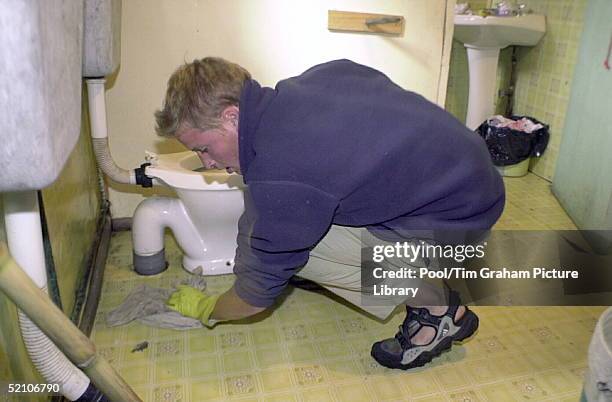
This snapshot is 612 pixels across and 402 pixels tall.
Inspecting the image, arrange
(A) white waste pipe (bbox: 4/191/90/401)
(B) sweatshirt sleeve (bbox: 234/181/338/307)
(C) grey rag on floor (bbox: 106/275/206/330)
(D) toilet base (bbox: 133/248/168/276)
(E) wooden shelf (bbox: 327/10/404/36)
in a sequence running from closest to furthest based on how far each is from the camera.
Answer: (A) white waste pipe (bbox: 4/191/90/401) → (B) sweatshirt sleeve (bbox: 234/181/338/307) → (C) grey rag on floor (bbox: 106/275/206/330) → (D) toilet base (bbox: 133/248/168/276) → (E) wooden shelf (bbox: 327/10/404/36)

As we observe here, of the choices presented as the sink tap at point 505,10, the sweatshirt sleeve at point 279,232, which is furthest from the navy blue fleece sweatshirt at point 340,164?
the sink tap at point 505,10

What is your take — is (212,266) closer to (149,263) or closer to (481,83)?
(149,263)

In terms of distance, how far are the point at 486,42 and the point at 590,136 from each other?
755 millimetres

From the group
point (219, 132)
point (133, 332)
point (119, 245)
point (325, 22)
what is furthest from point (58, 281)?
point (325, 22)

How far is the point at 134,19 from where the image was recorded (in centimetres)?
153

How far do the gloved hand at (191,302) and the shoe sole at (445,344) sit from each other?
0.42m

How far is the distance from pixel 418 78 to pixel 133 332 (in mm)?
1243

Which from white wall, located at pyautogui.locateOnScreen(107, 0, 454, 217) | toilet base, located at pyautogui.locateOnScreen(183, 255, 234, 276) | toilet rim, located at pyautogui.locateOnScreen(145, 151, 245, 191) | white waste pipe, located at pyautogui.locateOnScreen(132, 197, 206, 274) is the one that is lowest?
toilet base, located at pyautogui.locateOnScreen(183, 255, 234, 276)

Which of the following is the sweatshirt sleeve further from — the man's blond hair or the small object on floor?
the small object on floor

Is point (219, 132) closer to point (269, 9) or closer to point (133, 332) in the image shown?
point (133, 332)

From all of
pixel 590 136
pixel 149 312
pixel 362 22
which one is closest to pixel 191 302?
pixel 149 312

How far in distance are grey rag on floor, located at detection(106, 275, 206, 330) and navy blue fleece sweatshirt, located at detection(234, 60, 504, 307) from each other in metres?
Result: 0.30

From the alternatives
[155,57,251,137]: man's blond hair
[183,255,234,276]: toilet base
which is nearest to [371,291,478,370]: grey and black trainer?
[183,255,234,276]: toilet base

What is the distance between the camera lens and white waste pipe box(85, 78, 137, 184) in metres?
1.41
